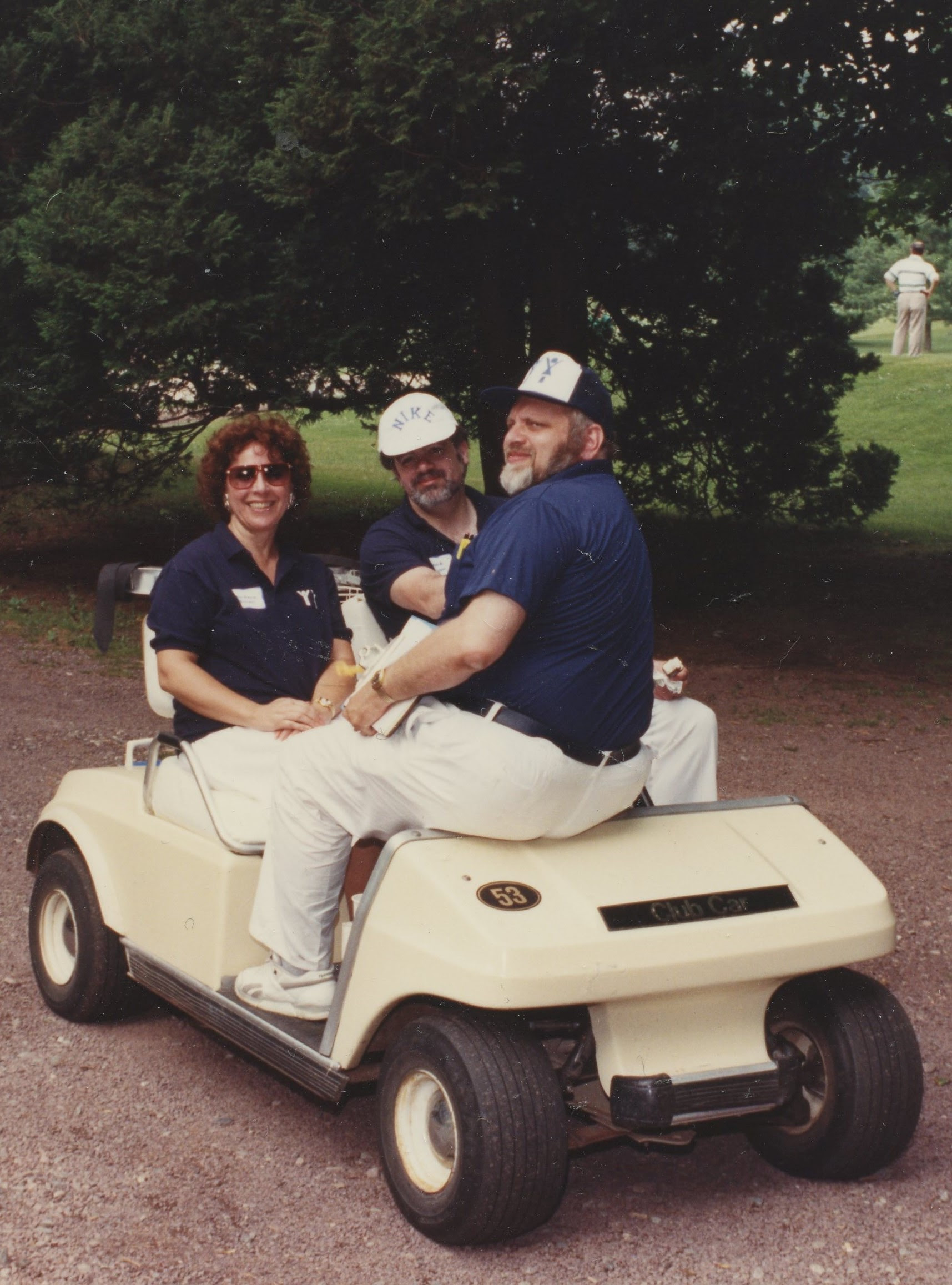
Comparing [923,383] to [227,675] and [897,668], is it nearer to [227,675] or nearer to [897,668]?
[897,668]

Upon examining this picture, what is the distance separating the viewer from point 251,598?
4.50 metres

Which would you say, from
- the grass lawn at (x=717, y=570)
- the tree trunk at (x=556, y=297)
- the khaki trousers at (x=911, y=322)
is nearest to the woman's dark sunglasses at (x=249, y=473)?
the grass lawn at (x=717, y=570)

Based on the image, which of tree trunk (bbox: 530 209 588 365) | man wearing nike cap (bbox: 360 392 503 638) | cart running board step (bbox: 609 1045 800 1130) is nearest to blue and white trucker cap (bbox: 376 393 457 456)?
man wearing nike cap (bbox: 360 392 503 638)

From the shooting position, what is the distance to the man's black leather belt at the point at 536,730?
341cm

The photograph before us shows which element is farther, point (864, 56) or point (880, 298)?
point (880, 298)

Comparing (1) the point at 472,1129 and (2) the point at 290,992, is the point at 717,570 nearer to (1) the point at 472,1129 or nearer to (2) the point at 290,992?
(2) the point at 290,992

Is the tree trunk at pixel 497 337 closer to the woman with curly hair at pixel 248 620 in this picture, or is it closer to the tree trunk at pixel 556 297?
the tree trunk at pixel 556 297

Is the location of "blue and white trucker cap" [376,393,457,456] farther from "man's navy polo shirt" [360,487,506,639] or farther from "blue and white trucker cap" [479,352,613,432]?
"blue and white trucker cap" [479,352,613,432]

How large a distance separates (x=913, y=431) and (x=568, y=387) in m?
21.2

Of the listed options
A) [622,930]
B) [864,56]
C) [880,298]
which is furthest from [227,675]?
[880,298]

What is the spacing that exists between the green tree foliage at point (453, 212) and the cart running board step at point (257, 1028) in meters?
5.91

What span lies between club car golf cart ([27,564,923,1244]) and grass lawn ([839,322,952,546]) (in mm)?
13411

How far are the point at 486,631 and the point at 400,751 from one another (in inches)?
14.5

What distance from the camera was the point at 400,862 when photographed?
3.36m
